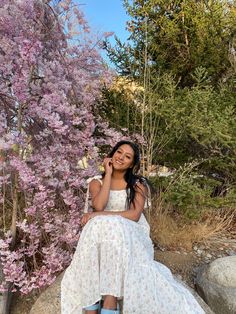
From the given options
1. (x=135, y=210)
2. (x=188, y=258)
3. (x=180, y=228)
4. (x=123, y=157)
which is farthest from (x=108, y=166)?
(x=180, y=228)

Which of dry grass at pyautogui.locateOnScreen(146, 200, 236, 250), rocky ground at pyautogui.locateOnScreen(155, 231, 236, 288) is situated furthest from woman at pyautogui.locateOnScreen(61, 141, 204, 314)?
dry grass at pyautogui.locateOnScreen(146, 200, 236, 250)

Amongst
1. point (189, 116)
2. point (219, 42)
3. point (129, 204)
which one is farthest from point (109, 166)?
point (219, 42)

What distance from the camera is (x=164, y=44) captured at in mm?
5859

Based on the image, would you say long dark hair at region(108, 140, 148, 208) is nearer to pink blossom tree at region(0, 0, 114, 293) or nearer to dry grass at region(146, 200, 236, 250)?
pink blossom tree at region(0, 0, 114, 293)

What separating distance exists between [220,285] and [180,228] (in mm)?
1317

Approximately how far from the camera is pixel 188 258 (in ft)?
14.0

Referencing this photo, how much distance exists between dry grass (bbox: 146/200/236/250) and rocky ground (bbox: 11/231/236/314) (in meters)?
0.07

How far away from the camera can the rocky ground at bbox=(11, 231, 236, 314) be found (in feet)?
12.2

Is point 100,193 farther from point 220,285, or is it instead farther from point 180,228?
point 180,228

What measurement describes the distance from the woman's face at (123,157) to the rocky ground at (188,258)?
141 cm

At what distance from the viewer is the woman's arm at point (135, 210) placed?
2742 millimetres

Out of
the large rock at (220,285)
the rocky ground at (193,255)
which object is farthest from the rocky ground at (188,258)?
the large rock at (220,285)

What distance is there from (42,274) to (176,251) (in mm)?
1716

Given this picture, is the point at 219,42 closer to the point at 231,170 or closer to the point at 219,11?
the point at 219,11
